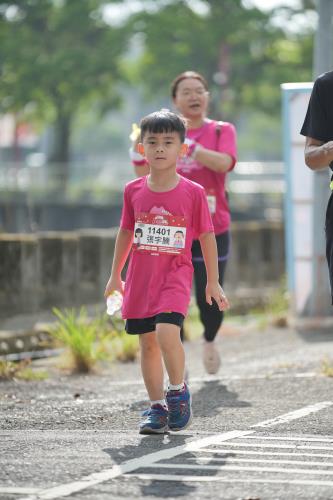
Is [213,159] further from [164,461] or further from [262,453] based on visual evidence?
[164,461]

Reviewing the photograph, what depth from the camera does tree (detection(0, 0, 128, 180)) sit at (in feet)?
159


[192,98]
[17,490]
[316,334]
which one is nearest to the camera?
[17,490]

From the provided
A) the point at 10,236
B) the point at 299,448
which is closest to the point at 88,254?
the point at 10,236

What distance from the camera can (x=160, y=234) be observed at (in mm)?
6340

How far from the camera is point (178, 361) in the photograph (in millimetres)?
6293

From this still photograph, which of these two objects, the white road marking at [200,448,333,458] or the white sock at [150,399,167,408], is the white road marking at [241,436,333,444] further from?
the white sock at [150,399,167,408]

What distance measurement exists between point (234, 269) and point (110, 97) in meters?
36.9

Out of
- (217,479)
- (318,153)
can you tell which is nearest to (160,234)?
(318,153)

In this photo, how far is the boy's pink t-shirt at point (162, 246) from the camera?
634cm

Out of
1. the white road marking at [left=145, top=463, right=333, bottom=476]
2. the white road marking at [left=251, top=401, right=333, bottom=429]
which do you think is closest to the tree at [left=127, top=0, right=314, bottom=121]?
the white road marking at [left=251, top=401, right=333, bottom=429]

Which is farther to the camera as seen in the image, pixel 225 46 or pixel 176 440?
pixel 225 46

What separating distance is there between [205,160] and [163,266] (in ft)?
7.22

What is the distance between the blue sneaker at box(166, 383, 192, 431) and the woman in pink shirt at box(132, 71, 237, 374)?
2190 millimetres

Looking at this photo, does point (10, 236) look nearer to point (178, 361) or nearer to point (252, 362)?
point (252, 362)
